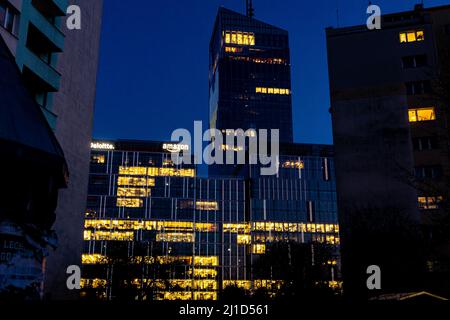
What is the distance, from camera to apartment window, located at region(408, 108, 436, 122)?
54438 millimetres

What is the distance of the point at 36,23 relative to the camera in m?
35.9

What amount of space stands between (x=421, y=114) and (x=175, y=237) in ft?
366

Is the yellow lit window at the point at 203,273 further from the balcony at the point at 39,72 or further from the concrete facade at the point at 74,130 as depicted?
the balcony at the point at 39,72

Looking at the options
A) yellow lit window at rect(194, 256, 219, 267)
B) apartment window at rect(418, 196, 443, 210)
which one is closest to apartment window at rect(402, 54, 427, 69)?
apartment window at rect(418, 196, 443, 210)

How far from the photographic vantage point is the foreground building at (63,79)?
34.1 m

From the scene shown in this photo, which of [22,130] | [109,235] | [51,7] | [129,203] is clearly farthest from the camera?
[129,203]

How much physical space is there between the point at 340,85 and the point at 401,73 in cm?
761

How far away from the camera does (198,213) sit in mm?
159250

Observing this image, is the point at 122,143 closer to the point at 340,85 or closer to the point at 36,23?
the point at 340,85

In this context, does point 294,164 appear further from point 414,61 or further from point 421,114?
point 421,114

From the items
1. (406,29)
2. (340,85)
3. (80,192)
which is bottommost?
(80,192)

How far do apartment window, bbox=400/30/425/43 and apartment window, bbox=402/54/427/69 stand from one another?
87.7 inches

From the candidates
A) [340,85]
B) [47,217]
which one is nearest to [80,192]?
[340,85]

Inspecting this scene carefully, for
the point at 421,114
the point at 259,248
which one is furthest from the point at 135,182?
the point at 421,114
